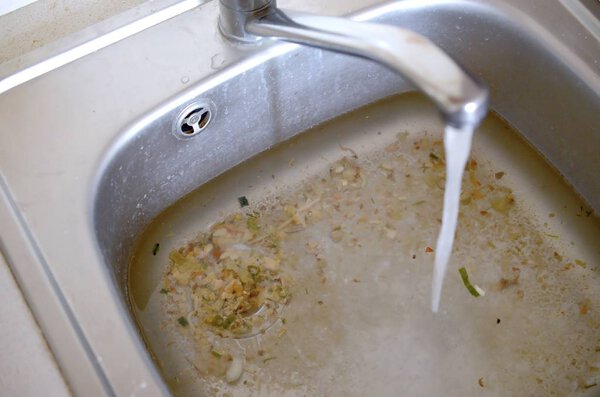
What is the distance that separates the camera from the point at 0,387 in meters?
0.60

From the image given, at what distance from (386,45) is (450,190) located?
16 cm

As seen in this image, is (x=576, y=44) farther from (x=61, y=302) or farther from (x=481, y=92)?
(x=61, y=302)

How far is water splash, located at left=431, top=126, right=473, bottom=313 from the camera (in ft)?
1.84

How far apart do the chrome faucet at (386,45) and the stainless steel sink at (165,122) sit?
61 millimetres

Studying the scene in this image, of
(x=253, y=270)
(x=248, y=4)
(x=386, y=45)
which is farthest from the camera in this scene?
(x=253, y=270)

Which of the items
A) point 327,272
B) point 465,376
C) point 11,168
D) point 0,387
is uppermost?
point 11,168

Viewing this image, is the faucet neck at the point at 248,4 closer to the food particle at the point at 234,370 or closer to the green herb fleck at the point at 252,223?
the green herb fleck at the point at 252,223

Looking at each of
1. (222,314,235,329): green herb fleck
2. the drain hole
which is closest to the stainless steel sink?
the drain hole

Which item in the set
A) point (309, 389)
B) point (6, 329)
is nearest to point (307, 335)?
point (309, 389)

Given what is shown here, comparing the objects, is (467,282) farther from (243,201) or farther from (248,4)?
(248,4)

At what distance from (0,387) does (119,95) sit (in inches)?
12.2

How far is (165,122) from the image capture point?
747mm

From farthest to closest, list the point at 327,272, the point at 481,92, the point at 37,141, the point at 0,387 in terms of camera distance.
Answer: the point at 327,272 < the point at 37,141 < the point at 0,387 < the point at 481,92

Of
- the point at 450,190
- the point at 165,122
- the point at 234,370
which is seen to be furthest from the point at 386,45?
the point at 234,370
